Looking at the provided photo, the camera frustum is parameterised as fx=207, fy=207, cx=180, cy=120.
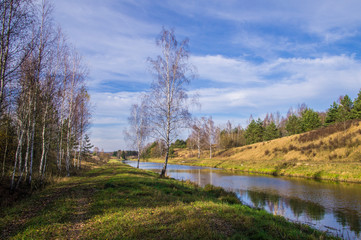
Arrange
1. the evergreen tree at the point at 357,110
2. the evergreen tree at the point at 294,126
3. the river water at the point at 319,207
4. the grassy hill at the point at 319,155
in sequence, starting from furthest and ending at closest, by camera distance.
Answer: the evergreen tree at the point at 294,126 → the evergreen tree at the point at 357,110 → the grassy hill at the point at 319,155 → the river water at the point at 319,207

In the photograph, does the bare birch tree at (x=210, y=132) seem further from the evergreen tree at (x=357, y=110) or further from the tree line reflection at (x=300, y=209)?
the tree line reflection at (x=300, y=209)

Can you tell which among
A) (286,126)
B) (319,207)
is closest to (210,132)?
(286,126)

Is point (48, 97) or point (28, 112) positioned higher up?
point (48, 97)

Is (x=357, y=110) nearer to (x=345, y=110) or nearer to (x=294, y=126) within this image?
(x=345, y=110)

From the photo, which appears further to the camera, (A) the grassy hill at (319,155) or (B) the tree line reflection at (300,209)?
(A) the grassy hill at (319,155)

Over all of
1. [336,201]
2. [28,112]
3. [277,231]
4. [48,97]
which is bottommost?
[336,201]

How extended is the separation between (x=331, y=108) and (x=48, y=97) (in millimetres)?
66170

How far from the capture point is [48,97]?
14.3 meters

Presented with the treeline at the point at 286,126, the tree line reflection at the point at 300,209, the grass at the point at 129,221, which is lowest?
the tree line reflection at the point at 300,209

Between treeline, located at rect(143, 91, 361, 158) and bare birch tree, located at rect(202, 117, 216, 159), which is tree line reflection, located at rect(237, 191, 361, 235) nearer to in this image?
treeline, located at rect(143, 91, 361, 158)

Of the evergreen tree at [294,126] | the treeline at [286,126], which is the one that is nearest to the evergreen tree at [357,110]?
the treeline at [286,126]

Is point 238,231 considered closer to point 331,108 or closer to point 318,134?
point 318,134

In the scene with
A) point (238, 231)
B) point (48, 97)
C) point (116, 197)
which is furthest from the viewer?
point (48, 97)

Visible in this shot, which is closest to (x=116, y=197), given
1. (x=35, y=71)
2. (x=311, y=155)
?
(x=35, y=71)
